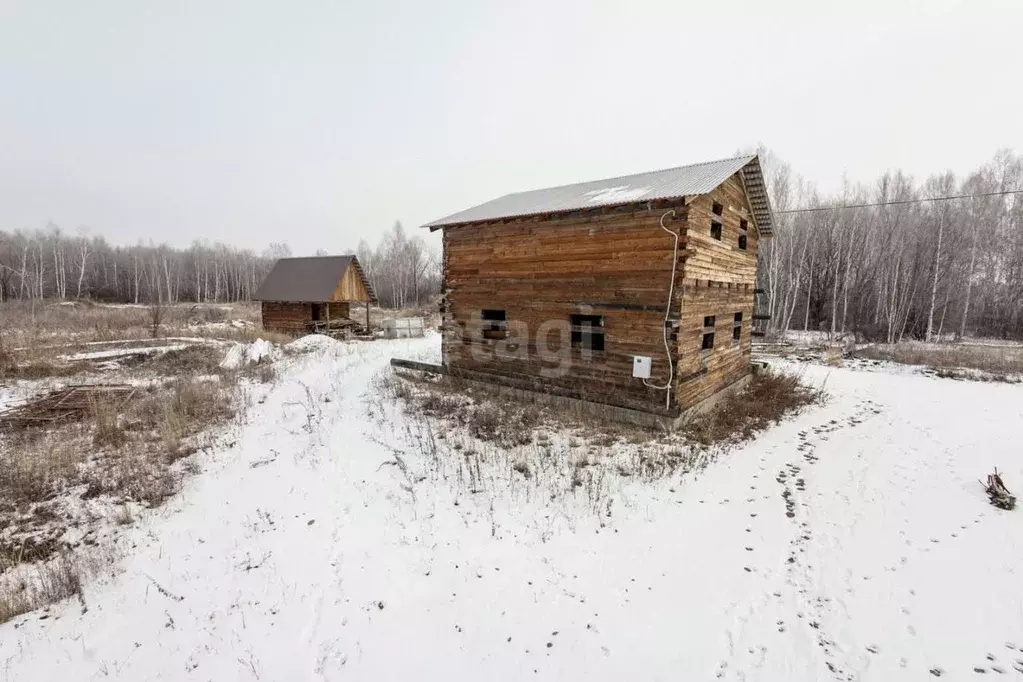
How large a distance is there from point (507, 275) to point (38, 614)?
11113 mm

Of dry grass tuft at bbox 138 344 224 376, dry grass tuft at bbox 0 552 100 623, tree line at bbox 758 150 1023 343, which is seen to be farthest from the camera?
tree line at bbox 758 150 1023 343

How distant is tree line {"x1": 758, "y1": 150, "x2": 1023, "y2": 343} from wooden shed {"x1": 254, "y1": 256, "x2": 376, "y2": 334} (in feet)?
99.7

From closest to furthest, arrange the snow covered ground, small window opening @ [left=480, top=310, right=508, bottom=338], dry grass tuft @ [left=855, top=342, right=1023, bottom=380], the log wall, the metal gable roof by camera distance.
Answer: the snow covered ground < the metal gable roof < the log wall < small window opening @ [left=480, top=310, right=508, bottom=338] < dry grass tuft @ [left=855, top=342, right=1023, bottom=380]

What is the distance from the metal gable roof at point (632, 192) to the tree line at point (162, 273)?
156ft

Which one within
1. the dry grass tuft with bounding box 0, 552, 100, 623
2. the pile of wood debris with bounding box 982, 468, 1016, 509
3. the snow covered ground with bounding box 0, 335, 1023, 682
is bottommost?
the dry grass tuft with bounding box 0, 552, 100, 623

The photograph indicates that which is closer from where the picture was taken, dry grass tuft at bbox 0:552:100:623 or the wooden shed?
dry grass tuft at bbox 0:552:100:623

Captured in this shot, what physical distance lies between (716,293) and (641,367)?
3989 millimetres

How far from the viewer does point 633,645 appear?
4.57 meters

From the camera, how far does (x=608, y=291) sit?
11.3 meters

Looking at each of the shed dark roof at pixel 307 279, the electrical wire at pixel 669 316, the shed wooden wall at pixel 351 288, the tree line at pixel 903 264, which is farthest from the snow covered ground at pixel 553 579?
the tree line at pixel 903 264

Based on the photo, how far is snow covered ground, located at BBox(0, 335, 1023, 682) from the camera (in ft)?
14.5

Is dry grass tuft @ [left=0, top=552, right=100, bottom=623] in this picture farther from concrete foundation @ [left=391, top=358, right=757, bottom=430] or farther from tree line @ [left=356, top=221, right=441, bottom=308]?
tree line @ [left=356, top=221, right=441, bottom=308]

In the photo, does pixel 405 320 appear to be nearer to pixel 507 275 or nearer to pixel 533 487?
pixel 507 275

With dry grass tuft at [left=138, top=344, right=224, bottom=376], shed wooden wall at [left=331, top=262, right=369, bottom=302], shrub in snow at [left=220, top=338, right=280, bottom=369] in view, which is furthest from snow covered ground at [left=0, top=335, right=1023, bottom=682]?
shed wooden wall at [left=331, top=262, right=369, bottom=302]
